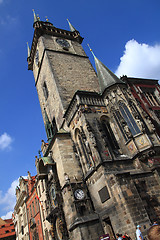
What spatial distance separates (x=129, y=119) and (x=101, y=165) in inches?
155

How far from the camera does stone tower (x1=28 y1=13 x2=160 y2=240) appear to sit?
1015 centimetres

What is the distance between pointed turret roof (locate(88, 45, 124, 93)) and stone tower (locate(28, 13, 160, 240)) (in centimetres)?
10

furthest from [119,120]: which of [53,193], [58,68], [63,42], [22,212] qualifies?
[22,212]

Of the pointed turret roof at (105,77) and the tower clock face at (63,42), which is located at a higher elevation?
the tower clock face at (63,42)

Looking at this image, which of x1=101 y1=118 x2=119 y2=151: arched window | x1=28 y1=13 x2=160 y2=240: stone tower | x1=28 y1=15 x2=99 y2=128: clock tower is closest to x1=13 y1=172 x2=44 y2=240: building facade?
x1=28 y1=13 x2=160 y2=240: stone tower

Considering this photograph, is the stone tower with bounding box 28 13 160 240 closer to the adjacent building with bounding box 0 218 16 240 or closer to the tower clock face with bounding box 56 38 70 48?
the tower clock face with bounding box 56 38 70 48

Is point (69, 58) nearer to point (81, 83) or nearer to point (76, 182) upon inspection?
point (81, 83)

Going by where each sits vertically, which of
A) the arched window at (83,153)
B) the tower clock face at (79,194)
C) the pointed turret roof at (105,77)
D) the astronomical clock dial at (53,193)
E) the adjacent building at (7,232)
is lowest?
the tower clock face at (79,194)

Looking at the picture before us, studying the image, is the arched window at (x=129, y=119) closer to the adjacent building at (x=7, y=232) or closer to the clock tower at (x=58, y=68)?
the clock tower at (x=58, y=68)

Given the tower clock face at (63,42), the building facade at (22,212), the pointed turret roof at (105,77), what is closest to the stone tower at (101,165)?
the pointed turret roof at (105,77)

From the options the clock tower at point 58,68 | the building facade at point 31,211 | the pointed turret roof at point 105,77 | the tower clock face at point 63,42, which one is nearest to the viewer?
the pointed turret roof at point 105,77

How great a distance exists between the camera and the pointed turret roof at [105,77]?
15359 mm

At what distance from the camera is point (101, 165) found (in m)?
11.3

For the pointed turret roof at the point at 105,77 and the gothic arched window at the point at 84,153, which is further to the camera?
the pointed turret roof at the point at 105,77
